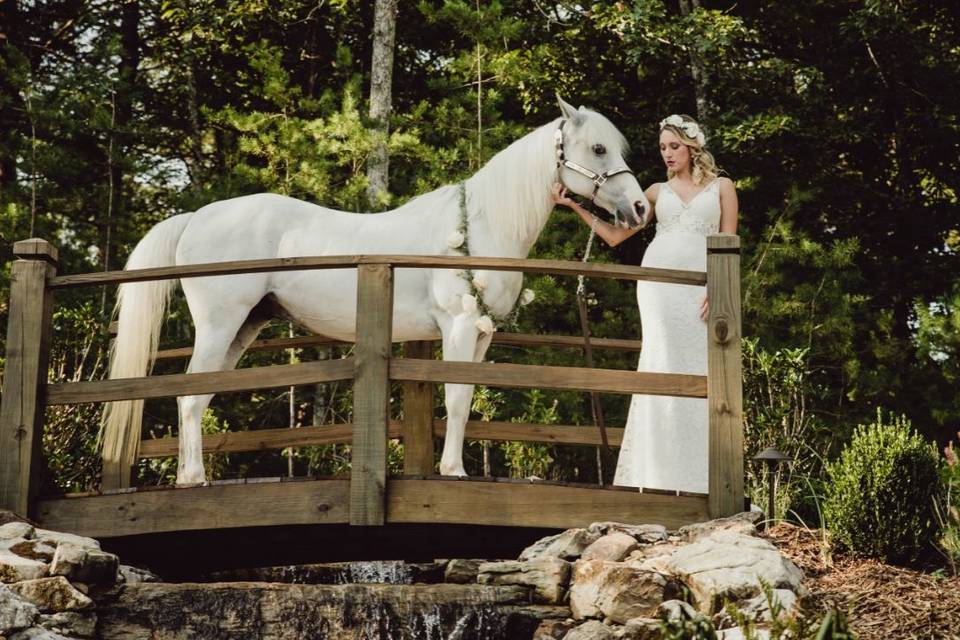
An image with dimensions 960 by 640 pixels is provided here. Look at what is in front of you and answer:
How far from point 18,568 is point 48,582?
5.5 inches

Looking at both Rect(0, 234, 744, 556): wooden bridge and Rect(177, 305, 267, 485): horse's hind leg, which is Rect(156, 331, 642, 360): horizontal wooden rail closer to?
Rect(177, 305, 267, 485): horse's hind leg

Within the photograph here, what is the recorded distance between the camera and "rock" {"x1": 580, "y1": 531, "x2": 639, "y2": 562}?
5340 mm

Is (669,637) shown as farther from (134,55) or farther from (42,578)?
(134,55)

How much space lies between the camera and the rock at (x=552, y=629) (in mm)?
5281

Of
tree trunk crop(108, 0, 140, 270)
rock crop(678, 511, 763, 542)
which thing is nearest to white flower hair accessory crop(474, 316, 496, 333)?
rock crop(678, 511, 763, 542)

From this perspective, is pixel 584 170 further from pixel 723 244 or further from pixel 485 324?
pixel 723 244

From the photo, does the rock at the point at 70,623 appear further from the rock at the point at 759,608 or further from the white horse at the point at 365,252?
the rock at the point at 759,608

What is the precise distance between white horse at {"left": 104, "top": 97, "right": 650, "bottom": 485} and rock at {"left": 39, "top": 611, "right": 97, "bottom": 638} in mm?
1307

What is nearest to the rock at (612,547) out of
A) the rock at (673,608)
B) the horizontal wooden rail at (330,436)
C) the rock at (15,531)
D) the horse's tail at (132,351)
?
the rock at (673,608)

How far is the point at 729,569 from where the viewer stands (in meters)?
4.90

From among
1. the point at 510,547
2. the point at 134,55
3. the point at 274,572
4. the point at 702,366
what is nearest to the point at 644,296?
the point at 702,366

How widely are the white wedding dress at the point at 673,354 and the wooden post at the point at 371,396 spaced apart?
1490mm

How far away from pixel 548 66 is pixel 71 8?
629 centimetres

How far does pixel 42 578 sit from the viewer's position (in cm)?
522
